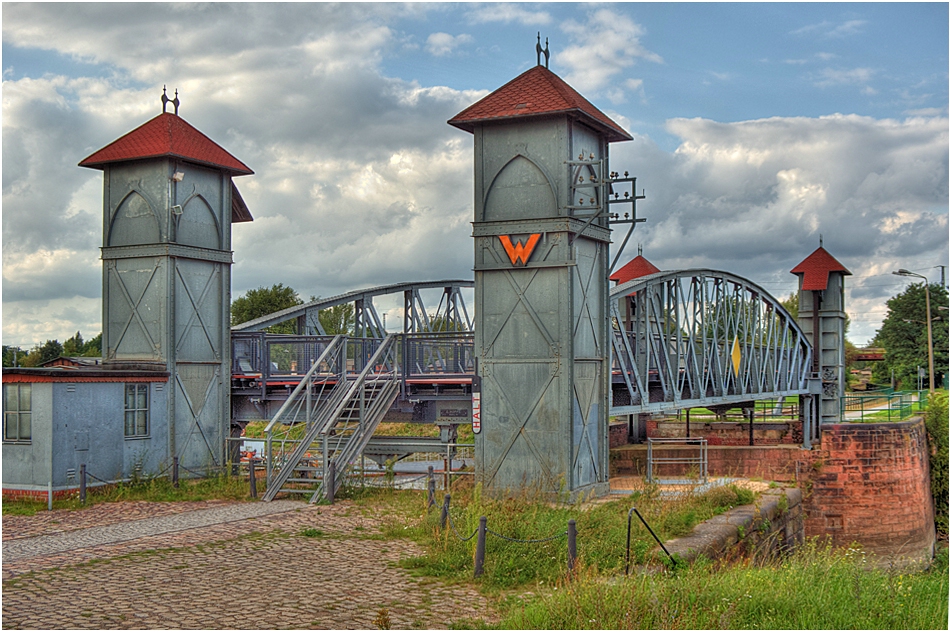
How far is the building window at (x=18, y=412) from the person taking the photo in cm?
2047

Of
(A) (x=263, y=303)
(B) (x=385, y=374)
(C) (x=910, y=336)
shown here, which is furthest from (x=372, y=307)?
(C) (x=910, y=336)

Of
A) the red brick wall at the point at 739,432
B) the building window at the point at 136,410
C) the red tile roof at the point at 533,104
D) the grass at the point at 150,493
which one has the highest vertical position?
the red tile roof at the point at 533,104

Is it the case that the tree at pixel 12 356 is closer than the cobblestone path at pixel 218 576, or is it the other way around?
the cobblestone path at pixel 218 576

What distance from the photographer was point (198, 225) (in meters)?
25.3

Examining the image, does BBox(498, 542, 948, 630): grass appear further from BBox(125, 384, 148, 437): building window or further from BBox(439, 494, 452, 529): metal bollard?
BBox(125, 384, 148, 437): building window

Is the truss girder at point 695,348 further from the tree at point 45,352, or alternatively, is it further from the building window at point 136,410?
the tree at point 45,352

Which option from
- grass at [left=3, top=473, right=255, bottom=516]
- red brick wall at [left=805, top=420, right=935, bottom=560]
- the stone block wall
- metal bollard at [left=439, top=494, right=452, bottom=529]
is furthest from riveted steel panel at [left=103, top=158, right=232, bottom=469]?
red brick wall at [left=805, top=420, right=935, bottom=560]

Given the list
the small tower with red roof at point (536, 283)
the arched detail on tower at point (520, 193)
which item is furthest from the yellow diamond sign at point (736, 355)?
the arched detail on tower at point (520, 193)

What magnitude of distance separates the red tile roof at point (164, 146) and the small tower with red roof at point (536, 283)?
25.2 feet

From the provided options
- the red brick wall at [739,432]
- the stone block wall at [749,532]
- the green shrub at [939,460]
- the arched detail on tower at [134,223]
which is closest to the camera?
the stone block wall at [749,532]

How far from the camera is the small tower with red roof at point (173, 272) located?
80.0 ft

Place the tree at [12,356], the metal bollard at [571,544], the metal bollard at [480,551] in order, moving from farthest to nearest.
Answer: the tree at [12,356] < the metal bollard at [480,551] < the metal bollard at [571,544]

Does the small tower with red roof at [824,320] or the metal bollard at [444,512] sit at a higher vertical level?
the small tower with red roof at [824,320]

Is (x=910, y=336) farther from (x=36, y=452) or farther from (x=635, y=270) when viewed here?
(x=36, y=452)
